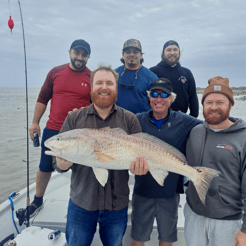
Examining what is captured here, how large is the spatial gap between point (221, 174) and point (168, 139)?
0.81 metres

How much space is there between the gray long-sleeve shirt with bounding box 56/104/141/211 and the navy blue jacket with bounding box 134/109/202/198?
1.27 feet

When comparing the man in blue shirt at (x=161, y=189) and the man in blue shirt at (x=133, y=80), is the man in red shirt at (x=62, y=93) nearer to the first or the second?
the man in blue shirt at (x=133, y=80)

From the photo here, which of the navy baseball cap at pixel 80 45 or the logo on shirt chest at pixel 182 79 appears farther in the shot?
the logo on shirt chest at pixel 182 79

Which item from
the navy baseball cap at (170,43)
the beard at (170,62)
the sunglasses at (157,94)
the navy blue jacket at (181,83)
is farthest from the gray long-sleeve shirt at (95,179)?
the navy baseball cap at (170,43)

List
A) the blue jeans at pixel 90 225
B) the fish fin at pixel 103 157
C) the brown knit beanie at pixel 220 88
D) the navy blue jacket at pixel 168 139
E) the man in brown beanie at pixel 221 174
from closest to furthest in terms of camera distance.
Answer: the fish fin at pixel 103 157 → the man in brown beanie at pixel 221 174 → the blue jeans at pixel 90 225 → the brown knit beanie at pixel 220 88 → the navy blue jacket at pixel 168 139

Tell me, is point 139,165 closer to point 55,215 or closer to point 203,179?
point 203,179

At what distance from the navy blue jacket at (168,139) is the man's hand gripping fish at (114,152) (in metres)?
0.44

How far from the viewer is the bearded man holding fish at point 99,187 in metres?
2.50

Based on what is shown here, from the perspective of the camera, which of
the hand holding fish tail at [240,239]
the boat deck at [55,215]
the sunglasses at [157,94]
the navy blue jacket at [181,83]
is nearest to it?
the hand holding fish tail at [240,239]

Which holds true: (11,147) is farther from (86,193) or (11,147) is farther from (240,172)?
(240,172)

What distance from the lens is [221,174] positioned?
2.45 meters

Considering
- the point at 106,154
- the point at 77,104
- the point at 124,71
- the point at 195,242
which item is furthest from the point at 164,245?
the point at 124,71

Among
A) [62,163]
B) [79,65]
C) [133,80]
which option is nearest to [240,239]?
[62,163]

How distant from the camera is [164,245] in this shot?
294 centimetres
